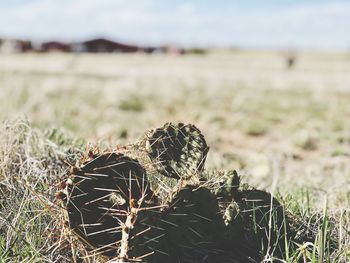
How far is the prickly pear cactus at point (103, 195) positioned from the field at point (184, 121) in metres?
0.12

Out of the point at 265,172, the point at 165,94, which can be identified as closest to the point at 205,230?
the point at 265,172

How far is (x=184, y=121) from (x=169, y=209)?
7.85m

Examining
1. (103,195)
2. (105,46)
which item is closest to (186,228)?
(103,195)

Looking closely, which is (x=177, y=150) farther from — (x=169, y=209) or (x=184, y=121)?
(x=184, y=121)

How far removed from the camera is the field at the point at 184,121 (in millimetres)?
2723

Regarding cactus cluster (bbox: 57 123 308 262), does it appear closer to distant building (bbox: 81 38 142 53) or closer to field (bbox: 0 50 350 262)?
field (bbox: 0 50 350 262)

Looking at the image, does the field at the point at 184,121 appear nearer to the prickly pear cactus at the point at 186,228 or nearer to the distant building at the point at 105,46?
the prickly pear cactus at the point at 186,228

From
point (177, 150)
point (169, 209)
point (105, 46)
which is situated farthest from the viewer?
point (105, 46)

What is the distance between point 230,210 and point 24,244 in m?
0.92

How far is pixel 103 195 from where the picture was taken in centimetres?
253

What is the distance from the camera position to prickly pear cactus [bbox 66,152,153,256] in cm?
240

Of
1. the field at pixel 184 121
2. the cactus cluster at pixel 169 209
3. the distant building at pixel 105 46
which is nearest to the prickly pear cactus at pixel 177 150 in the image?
the cactus cluster at pixel 169 209

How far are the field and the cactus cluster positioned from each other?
0.51 ft

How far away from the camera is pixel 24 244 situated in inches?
104
